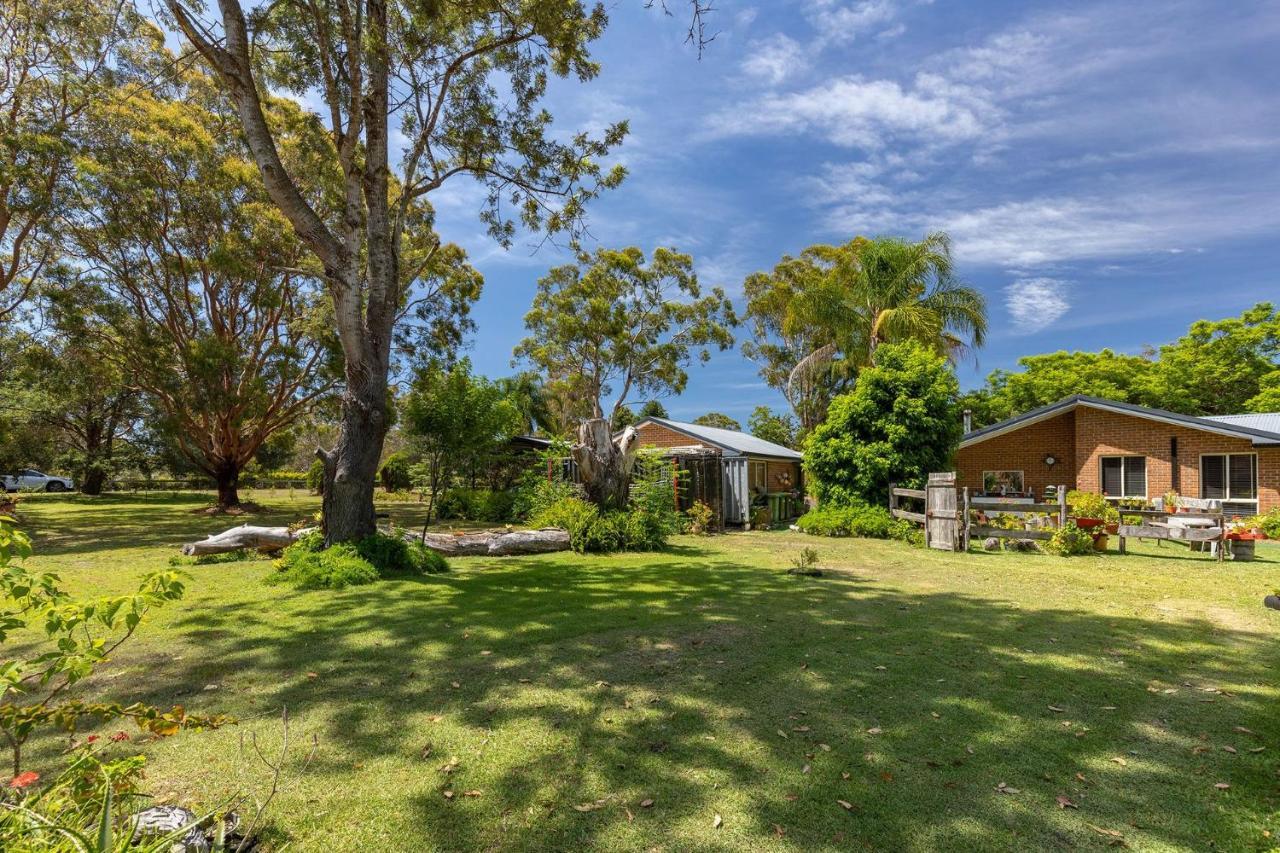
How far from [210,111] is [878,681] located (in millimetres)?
22928

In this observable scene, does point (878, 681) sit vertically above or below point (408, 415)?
below

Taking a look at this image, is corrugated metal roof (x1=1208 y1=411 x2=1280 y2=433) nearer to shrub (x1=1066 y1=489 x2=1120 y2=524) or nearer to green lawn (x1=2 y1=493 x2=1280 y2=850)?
shrub (x1=1066 y1=489 x2=1120 y2=524)

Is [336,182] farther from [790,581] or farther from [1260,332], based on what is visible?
[1260,332]

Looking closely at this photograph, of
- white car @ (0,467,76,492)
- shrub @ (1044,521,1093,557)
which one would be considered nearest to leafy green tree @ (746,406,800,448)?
shrub @ (1044,521,1093,557)

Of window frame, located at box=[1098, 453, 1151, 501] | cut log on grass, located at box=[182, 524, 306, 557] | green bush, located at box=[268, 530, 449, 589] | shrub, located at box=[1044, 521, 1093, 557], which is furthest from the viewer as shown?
window frame, located at box=[1098, 453, 1151, 501]

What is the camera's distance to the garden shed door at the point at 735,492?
18.2 m

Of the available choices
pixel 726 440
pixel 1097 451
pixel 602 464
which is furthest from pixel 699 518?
pixel 1097 451

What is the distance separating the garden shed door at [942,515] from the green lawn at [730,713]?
4611 mm

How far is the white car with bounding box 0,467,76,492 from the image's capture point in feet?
111

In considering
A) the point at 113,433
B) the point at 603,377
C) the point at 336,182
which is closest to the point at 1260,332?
the point at 603,377

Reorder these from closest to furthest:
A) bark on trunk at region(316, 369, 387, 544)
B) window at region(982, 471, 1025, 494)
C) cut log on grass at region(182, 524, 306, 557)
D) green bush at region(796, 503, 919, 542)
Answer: bark on trunk at region(316, 369, 387, 544), cut log on grass at region(182, 524, 306, 557), green bush at region(796, 503, 919, 542), window at region(982, 471, 1025, 494)

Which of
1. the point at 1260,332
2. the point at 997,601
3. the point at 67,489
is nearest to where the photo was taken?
the point at 997,601

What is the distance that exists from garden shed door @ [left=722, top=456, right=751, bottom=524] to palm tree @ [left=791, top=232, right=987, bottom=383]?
23.6ft

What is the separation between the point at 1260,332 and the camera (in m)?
29.4
